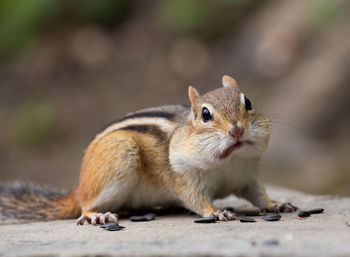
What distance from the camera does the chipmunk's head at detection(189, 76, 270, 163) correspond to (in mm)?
4383

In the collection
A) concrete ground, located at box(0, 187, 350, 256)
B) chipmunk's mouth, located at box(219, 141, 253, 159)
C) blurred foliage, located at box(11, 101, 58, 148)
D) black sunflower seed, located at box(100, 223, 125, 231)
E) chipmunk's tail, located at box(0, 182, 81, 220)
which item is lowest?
concrete ground, located at box(0, 187, 350, 256)

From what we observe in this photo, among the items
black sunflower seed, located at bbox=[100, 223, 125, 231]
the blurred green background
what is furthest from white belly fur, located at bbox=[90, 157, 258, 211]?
the blurred green background

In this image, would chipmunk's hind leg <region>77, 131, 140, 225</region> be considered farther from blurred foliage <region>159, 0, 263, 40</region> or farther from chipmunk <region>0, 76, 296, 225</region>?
blurred foliage <region>159, 0, 263, 40</region>

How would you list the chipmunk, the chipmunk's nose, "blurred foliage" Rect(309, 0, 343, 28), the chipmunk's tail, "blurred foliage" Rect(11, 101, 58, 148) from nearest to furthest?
the chipmunk's nose → the chipmunk → the chipmunk's tail → "blurred foliage" Rect(309, 0, 343, 28) → "blurred foliage" Rect(11, 101, 58, 148)

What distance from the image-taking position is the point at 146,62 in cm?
1516

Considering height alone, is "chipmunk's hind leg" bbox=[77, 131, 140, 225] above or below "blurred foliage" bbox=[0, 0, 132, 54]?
below

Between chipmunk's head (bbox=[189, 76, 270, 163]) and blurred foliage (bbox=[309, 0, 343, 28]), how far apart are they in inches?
321

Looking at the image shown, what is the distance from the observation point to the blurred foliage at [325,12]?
480 inches

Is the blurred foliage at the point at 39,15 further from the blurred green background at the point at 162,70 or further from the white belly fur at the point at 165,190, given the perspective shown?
the white belly fur at the point at 165,190

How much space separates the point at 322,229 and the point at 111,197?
6.55ft

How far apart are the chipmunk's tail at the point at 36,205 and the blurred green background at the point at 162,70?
4696 millimetres

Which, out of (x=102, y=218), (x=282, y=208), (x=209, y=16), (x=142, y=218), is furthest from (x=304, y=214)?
(x=209, y=16)

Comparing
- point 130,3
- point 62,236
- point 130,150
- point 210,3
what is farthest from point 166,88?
point 62,236

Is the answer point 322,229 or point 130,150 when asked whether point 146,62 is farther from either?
point 322,229
